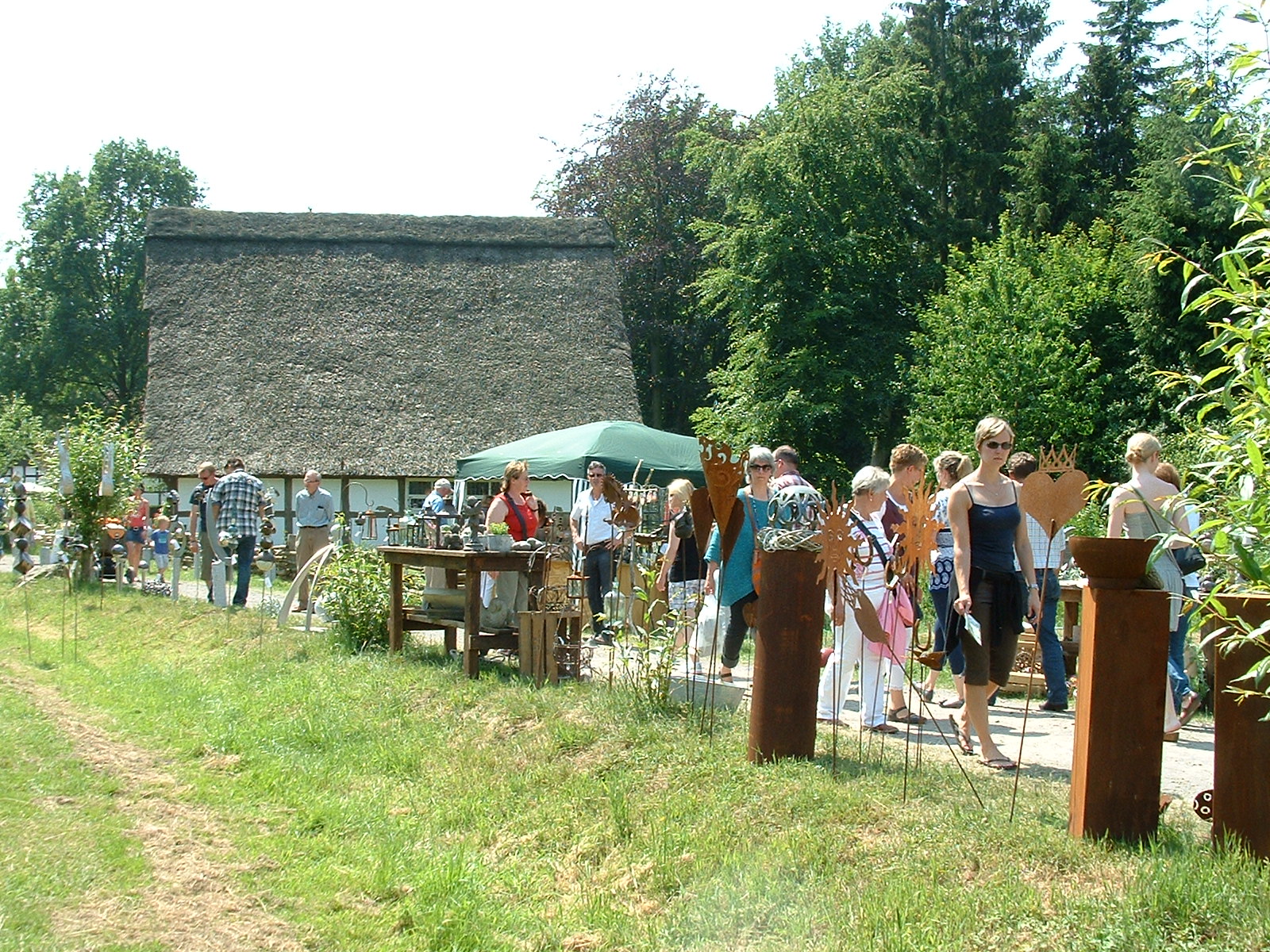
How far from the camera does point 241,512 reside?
13.3 metres

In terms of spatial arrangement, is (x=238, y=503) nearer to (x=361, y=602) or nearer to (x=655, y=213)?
(x=361, y=602)

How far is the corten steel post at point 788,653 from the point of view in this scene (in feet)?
20.1

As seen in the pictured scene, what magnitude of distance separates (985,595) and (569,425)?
70.9 feet

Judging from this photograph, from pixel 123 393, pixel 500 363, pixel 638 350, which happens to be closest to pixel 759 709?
pixel 500 363

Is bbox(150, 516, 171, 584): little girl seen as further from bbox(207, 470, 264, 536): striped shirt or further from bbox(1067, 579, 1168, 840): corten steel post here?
bbox(1067, 579, 1168, 840): corten steel post

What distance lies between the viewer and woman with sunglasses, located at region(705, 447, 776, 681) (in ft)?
25.5

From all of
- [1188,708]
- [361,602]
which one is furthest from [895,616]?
[361,602]

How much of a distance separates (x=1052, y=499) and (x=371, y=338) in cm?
2491

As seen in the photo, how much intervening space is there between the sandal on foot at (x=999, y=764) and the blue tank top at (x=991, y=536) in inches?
36.0

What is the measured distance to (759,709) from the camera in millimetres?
6188

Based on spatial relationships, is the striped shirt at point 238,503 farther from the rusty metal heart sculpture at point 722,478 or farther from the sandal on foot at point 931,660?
the sandal on foot at point 931,660

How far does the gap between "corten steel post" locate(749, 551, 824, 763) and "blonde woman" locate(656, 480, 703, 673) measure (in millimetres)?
2217

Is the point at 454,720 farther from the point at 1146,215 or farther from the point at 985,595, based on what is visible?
the point at 1146,215

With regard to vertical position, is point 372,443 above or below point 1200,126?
below
